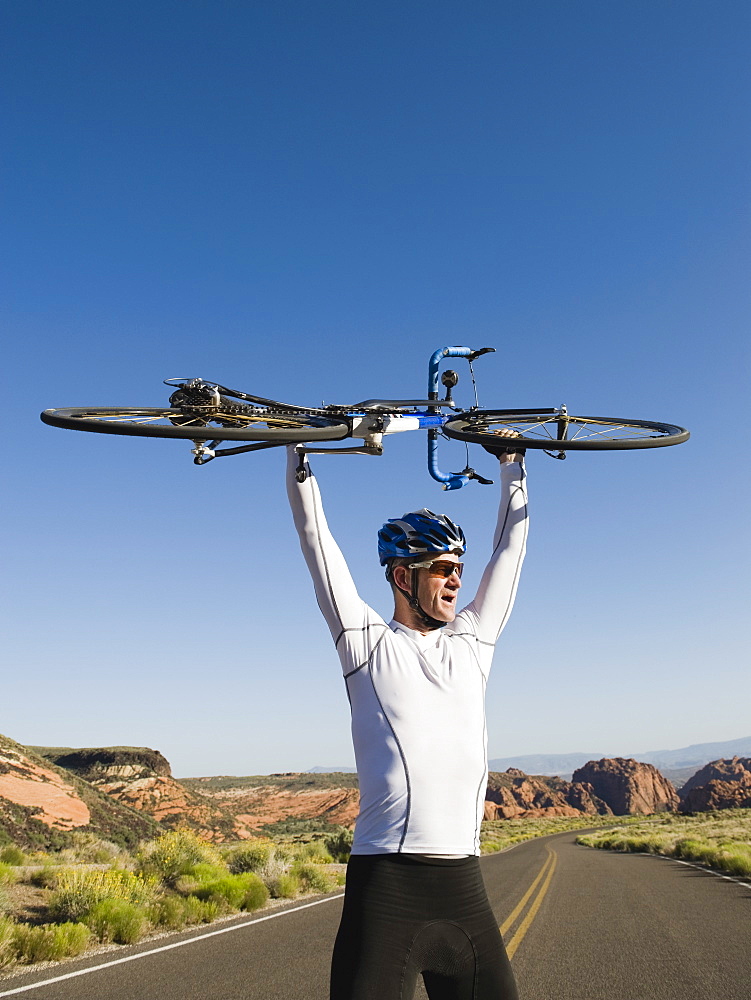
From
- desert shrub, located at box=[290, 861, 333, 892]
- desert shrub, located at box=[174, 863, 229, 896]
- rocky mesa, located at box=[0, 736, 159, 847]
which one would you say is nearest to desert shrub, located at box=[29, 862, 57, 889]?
desert shrub, located at box=[174, 863, 229, 896]

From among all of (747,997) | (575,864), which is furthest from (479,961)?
(575,864)

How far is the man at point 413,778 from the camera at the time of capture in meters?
2.31

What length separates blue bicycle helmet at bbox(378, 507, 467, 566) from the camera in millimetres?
2842

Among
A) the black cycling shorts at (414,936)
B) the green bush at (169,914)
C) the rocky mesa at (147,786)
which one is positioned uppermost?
the black cycling shorts at (414,936)

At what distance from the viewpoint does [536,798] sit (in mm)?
130750

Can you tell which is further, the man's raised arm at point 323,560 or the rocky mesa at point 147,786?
the rocky mesa at point 147,786

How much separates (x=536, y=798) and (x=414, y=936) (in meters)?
141

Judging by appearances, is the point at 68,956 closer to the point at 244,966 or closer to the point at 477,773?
the point at 244,966

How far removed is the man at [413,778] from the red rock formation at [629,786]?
15307cm

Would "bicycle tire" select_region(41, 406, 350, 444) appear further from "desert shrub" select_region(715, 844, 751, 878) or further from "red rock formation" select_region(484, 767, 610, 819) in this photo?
"red rock formation" select_region(484, 767, 610, 819)

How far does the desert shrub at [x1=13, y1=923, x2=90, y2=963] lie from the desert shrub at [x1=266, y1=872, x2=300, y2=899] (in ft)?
23.3

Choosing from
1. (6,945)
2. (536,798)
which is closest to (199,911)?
(6,945)

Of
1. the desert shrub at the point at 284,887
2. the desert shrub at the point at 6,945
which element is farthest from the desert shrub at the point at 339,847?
the desert shrub at the point at 6,945

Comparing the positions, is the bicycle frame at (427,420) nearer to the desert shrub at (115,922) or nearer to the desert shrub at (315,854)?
the desert shrub at (115,922)
